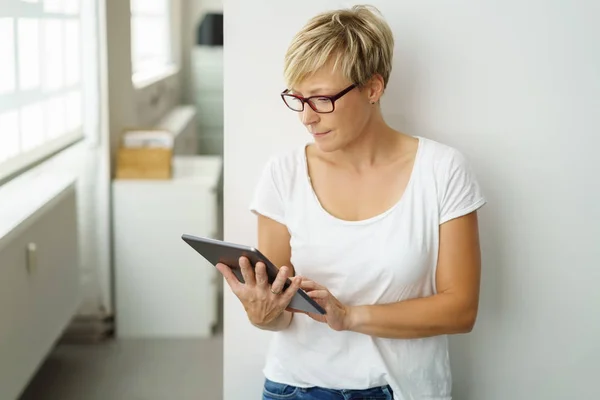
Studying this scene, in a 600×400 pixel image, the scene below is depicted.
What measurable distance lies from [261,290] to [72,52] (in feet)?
8.17

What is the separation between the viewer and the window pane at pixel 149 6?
5.21 meters

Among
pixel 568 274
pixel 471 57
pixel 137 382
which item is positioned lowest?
pixel 137 382

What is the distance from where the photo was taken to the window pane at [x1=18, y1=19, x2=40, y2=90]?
2881 mm

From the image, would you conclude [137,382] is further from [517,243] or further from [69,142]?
[517,243]

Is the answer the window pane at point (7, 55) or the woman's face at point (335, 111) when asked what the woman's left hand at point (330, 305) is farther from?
the window pane at point (7, 55)

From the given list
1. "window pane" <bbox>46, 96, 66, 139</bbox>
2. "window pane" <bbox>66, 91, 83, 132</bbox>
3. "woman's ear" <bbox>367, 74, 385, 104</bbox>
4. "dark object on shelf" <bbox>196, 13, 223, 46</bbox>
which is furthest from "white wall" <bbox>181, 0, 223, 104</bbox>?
"woman's ear" <bbox>367, 74, 385, 104</bbox>

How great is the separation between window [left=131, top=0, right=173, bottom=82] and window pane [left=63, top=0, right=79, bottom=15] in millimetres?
1261

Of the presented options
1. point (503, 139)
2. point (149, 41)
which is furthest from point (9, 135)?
point (149, 41)

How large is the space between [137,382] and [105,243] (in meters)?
0.72

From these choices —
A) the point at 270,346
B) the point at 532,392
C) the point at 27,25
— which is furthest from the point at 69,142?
the point at 532,392

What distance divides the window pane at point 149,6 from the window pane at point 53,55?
1.66 metres

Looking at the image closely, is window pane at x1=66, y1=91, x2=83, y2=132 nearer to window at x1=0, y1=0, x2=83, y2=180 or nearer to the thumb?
window at x1=0, y1=0, x2=83, y2=180

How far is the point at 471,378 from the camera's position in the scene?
1795 millimetres

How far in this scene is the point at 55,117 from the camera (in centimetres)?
337
